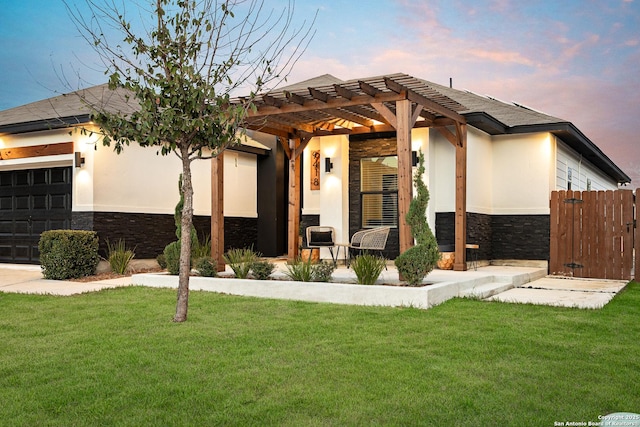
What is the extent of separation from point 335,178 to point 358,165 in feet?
1.91

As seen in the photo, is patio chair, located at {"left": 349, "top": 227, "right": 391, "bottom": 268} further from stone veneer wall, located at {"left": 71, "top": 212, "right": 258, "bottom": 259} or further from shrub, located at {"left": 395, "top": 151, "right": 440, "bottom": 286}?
stone veneer wall, located at {"left": 71, "top": 212, "right": 258, "bottom": 259}

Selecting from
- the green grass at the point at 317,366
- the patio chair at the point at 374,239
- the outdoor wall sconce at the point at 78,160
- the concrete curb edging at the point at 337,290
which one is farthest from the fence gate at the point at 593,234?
the outdoor wall sconce at the point at 78,160

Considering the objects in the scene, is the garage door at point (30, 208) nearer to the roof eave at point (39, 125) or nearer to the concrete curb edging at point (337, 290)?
the roof eave at point (39, 125)

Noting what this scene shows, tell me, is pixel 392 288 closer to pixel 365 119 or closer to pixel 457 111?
pixel 457 111

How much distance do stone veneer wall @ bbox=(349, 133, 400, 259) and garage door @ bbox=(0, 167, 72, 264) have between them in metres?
5.94

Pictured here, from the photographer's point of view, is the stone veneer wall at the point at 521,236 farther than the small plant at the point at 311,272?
Yes

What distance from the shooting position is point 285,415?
11.1 ft

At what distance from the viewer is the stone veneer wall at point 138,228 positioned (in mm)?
11531

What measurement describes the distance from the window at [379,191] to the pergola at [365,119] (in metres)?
0.80

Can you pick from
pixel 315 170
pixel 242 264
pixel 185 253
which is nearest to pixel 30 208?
pixel 242 264

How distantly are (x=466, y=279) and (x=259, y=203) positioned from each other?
7.76 metres

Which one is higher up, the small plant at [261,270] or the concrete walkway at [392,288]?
the small plant at [261,270]

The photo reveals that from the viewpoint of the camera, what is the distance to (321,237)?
12.2 metres

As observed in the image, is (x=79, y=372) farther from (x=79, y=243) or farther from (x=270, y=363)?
(x=79, y=243)
